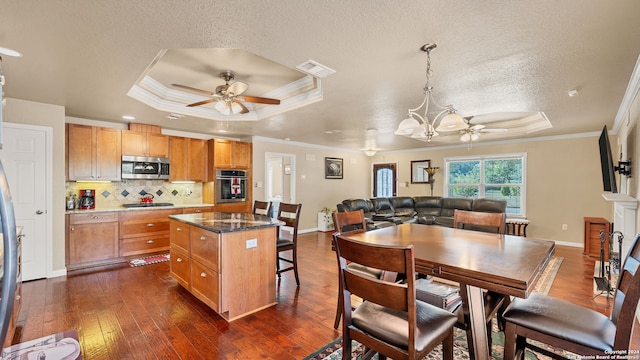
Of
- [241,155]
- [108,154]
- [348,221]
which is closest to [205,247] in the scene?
[348,221]

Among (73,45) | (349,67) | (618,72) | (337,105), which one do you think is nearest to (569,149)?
(618,72)

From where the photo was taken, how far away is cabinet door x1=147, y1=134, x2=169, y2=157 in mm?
4891

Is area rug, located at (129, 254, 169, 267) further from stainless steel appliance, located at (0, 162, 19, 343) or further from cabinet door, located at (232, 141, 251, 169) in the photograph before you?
stainless steel appliance, located at (0, 162, 19, 343)

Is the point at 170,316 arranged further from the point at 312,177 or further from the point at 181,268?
the point at 312,177

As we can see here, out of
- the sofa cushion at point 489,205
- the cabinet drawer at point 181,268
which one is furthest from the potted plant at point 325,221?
the cabinet drawer at point 181,268

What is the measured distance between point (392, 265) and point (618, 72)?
10.2ft

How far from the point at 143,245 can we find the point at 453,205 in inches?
254

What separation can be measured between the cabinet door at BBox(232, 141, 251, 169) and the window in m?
5.12

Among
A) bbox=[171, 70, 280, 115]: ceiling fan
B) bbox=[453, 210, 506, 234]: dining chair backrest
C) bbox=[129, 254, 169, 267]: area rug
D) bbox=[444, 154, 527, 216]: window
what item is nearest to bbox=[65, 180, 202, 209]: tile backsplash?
bbox=[129, 254, 169, 267]: area rug

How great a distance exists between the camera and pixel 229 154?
18.6 ft

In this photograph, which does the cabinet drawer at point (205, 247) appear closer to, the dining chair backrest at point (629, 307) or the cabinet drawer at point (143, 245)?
the cabinet drawer at point (143, 245)

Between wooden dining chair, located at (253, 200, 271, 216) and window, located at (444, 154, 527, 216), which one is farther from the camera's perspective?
window, located at (444, 154, 527, 216)

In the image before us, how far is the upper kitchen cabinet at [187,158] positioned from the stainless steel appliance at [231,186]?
0.38 m

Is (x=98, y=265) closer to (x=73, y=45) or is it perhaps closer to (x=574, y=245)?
(x=73, y=45)
